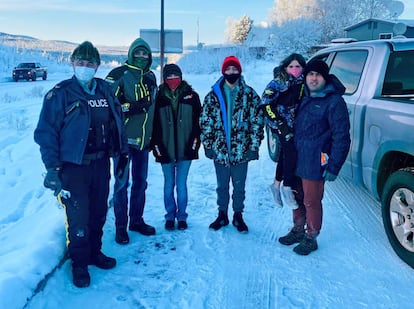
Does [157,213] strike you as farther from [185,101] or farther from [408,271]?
[408,271]

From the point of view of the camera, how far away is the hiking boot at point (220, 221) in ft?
15.3

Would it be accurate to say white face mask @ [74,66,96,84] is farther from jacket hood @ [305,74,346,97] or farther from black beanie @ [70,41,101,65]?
jacket hood @ [305,74,346,97]

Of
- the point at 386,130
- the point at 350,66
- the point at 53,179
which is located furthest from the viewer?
the point at 350,66

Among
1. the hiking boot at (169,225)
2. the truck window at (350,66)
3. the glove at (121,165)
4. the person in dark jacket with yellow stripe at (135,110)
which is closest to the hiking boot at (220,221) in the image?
the hiking boot at (169,225)

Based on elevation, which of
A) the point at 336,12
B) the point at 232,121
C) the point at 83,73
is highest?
the point at 336,12

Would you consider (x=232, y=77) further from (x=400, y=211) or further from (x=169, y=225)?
(x=400, y=211)

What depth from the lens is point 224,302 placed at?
3.23 meters

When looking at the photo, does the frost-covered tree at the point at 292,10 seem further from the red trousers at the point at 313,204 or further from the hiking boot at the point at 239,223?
the red trousers at the point at 313,204

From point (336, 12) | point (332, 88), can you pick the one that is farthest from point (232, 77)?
point (336, 12)

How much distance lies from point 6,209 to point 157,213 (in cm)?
233

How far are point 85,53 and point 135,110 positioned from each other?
0.90 metres

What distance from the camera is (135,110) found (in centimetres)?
419

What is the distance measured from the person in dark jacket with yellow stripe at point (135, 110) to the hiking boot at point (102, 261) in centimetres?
47

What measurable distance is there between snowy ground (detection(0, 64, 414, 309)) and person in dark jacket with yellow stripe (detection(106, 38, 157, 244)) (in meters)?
0.46
